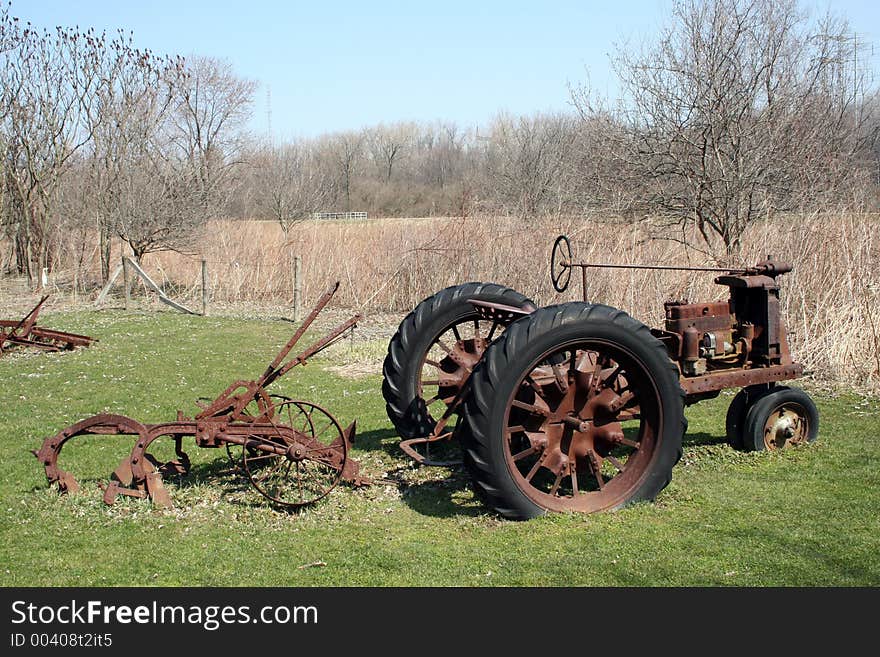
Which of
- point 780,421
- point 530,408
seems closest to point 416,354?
point 530,408

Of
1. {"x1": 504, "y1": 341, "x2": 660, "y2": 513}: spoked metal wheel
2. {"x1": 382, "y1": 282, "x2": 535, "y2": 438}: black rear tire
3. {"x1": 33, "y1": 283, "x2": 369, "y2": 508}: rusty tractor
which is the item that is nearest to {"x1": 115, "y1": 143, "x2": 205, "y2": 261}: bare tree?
{"x1": 382, "y1": 282, "x2": 535, "y2": 438}: black rear tire

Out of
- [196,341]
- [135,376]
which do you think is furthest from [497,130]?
[135,376]

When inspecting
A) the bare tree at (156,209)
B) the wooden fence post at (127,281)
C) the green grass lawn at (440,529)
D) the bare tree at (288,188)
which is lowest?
the green grass lawn at (440,529)

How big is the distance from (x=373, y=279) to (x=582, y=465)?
1273 centimetres

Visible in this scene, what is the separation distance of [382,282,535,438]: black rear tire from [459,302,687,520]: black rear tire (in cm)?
113

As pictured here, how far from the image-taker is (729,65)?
45.2 feet

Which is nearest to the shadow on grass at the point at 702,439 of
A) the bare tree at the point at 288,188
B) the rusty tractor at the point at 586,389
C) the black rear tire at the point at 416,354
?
the rusty tractor at the point at 586,389

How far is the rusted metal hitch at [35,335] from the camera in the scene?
12.5 metres

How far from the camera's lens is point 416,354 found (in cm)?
672

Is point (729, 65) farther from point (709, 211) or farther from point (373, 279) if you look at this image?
point (373, 279)

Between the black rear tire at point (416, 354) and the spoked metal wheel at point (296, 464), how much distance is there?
0.81 metres

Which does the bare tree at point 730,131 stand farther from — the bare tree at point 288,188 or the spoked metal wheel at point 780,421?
the bare tree at point 288,188

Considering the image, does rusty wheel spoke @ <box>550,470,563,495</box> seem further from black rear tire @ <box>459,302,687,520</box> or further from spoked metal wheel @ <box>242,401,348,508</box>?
spoked metal wheel @ <box>242,401,348,508</box>

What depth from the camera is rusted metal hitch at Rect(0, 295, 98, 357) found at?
494 inches
